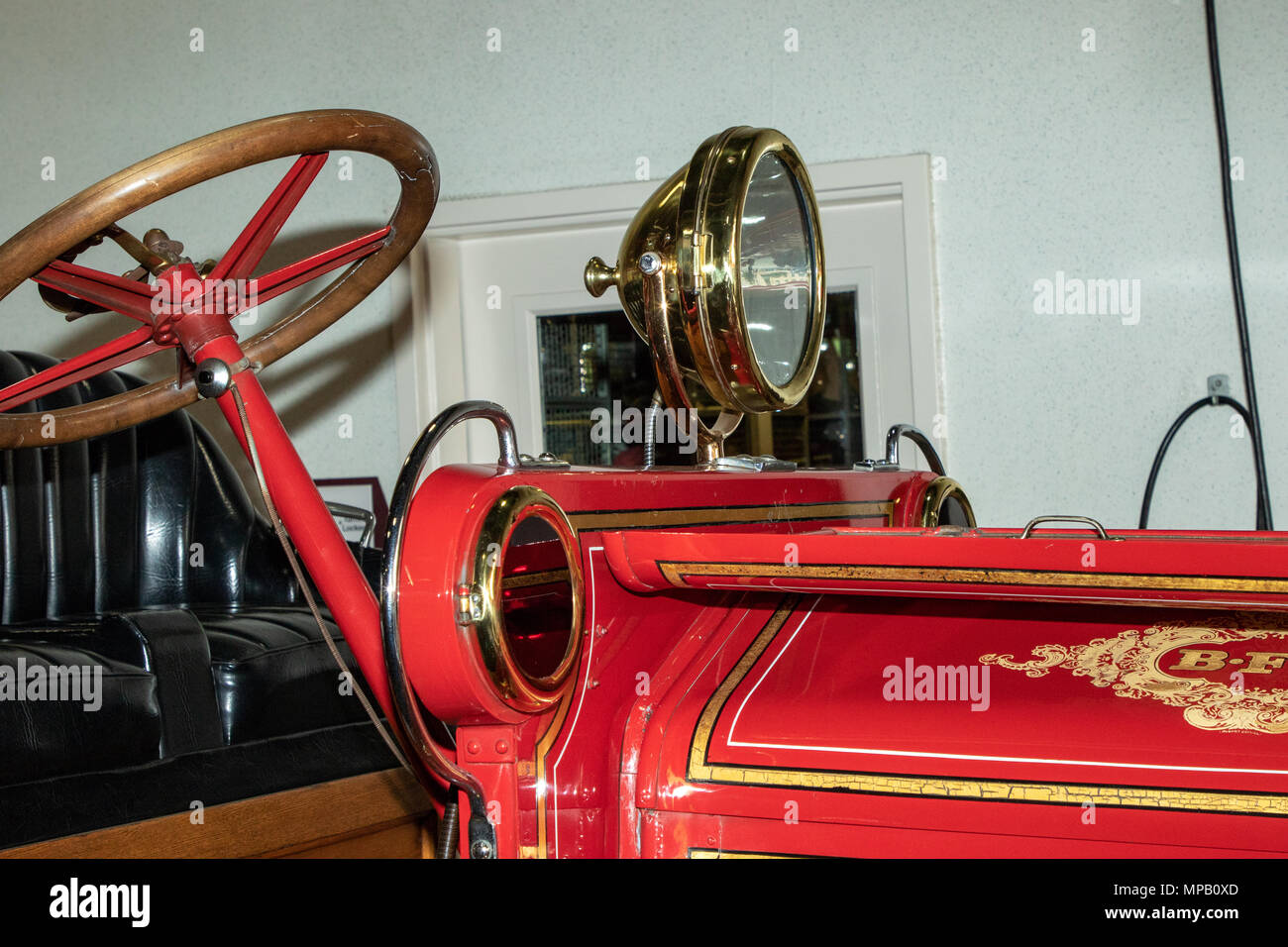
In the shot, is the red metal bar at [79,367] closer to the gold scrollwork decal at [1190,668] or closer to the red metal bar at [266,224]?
the red metal bar at [266,224]

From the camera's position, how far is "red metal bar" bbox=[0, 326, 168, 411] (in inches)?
45.6

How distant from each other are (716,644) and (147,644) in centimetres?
107

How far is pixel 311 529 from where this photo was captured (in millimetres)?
1055

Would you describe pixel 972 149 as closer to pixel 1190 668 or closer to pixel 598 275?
pixel 598 275

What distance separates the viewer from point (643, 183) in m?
Answer: 3.20

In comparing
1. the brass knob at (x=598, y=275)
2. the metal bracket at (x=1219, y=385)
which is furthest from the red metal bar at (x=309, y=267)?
the metal bracket at (x=1219, y=385)

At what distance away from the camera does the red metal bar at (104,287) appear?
43.8 inches

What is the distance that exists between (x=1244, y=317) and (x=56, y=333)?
11.3 ft

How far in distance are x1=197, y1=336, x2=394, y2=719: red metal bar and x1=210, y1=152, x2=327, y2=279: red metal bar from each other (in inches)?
4.2

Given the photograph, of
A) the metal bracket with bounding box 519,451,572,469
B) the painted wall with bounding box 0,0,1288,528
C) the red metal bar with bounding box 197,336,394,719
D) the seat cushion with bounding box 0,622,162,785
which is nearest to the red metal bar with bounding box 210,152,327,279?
the red metal bar with bounding box 197,336,394,719

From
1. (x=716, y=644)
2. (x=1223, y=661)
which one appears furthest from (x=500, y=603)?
(x=1223, y=661)
